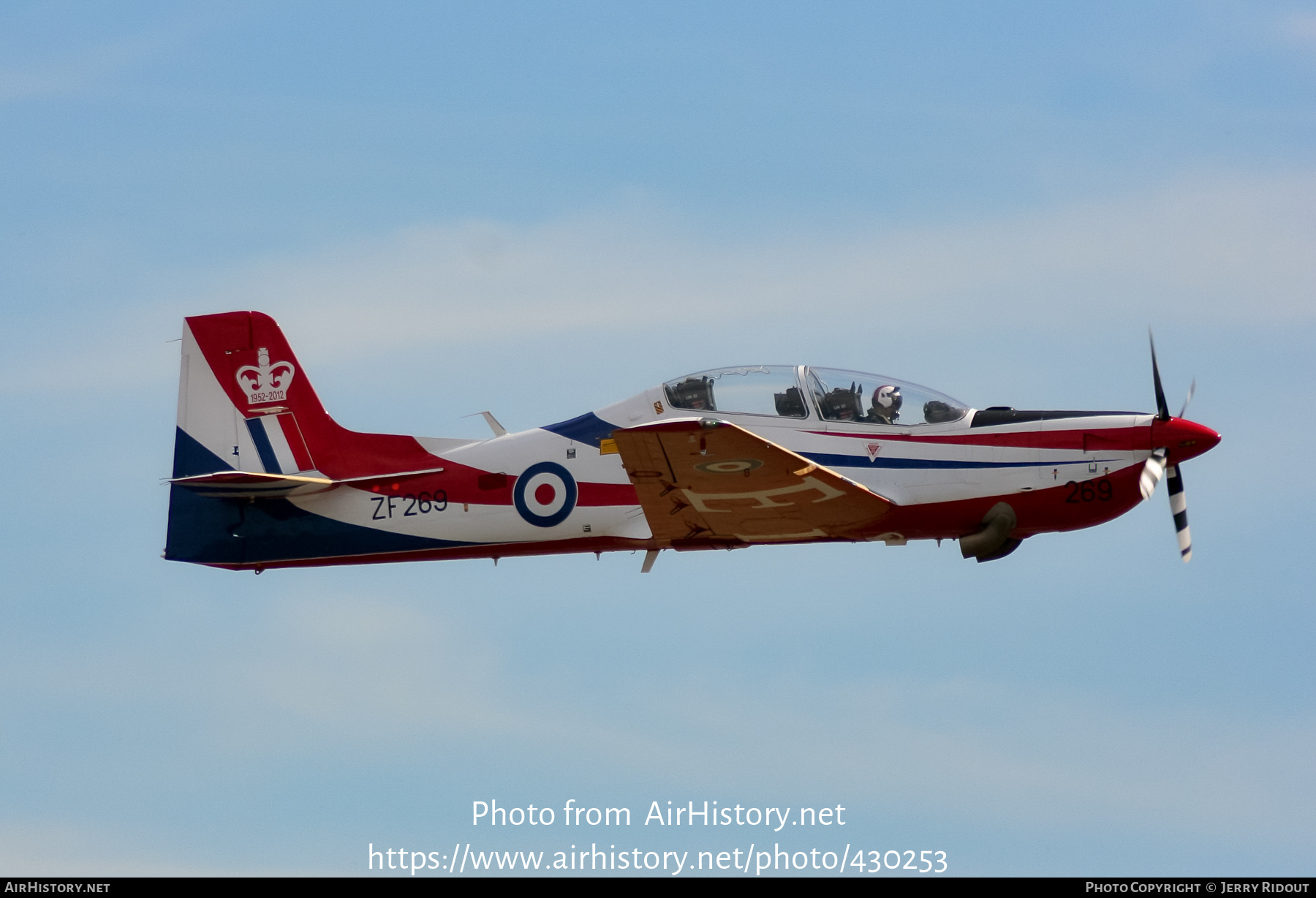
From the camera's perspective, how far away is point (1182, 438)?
645 inches

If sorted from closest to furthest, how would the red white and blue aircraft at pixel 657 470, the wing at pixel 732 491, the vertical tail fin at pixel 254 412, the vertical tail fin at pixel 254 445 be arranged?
the wing at pixel 732 491, the red white and blue aircraft at pixel 657 470, the vertical tail fin at pixel 254 445, the vertical tail fin at pixel 254 412

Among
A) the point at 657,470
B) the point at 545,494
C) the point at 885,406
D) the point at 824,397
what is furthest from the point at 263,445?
the point at 885,406

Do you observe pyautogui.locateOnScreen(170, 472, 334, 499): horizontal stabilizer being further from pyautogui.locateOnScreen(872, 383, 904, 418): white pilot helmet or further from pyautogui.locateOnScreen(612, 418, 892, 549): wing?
pyautogui.locateOnScreen(872, 383, 904, 418): white pilot helmet

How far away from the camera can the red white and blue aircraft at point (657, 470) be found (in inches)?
646

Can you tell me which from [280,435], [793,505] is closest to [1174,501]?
[793,505]

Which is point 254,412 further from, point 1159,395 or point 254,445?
point 1159,395

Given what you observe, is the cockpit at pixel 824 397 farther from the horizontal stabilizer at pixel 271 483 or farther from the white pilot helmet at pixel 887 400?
the horizontal stabilizer at pixel 271 483

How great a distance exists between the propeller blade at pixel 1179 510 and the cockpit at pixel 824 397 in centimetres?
230

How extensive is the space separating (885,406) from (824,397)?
67cm

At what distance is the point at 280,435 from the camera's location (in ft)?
63.2

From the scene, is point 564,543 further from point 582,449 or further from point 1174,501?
point 1174,501

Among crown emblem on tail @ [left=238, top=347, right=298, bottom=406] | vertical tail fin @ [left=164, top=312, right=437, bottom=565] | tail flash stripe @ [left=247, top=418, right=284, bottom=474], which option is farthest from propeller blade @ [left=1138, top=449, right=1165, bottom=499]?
crown emblem on tail @ [left=238, top=347, right=298, bottom=406]

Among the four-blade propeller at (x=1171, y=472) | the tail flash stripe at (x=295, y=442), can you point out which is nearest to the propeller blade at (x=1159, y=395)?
the four-blade propeller at (x=1171, y=472)

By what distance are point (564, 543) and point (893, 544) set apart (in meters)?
3.71
